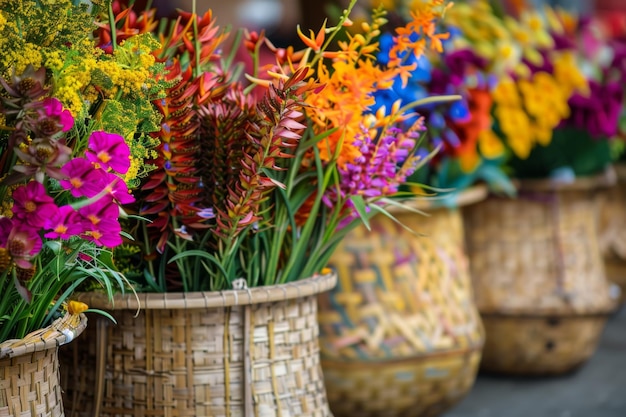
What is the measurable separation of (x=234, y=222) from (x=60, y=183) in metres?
0.30

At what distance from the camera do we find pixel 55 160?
923 mm

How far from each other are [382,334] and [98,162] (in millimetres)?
1213

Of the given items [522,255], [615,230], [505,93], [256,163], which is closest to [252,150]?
[256,163]

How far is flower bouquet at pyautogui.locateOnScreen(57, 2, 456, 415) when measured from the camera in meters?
1.27

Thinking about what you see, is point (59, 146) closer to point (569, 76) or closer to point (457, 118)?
point (457, 118)

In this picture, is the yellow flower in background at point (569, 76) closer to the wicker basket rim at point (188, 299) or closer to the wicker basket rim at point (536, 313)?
the wicker basket rim at point (536, 313)

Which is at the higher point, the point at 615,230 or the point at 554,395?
the point at 615,230

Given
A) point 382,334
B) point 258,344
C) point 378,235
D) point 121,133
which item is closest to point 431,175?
point 378,235

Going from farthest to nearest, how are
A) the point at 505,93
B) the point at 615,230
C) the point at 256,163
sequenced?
the point at 615,230
the point at 505,93
the point at 256,163

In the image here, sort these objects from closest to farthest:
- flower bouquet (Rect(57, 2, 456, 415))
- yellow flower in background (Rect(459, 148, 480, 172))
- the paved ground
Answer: flower bouquet (Rect(57, 2, 456, 415)) → yellow flower in background (Rect(459, 148, 480, 172)) → the paved ground

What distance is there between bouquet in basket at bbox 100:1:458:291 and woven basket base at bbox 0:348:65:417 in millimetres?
245

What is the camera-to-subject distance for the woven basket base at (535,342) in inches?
104

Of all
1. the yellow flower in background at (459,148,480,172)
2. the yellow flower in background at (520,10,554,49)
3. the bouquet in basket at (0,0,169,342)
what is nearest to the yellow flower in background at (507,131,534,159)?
the yellow flower in background at (459,148,480,172)

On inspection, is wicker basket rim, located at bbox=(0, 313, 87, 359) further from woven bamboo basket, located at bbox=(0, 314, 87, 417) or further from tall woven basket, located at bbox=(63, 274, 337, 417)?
tall woven basket, located at bbox=(63, 274, 337, 417)
